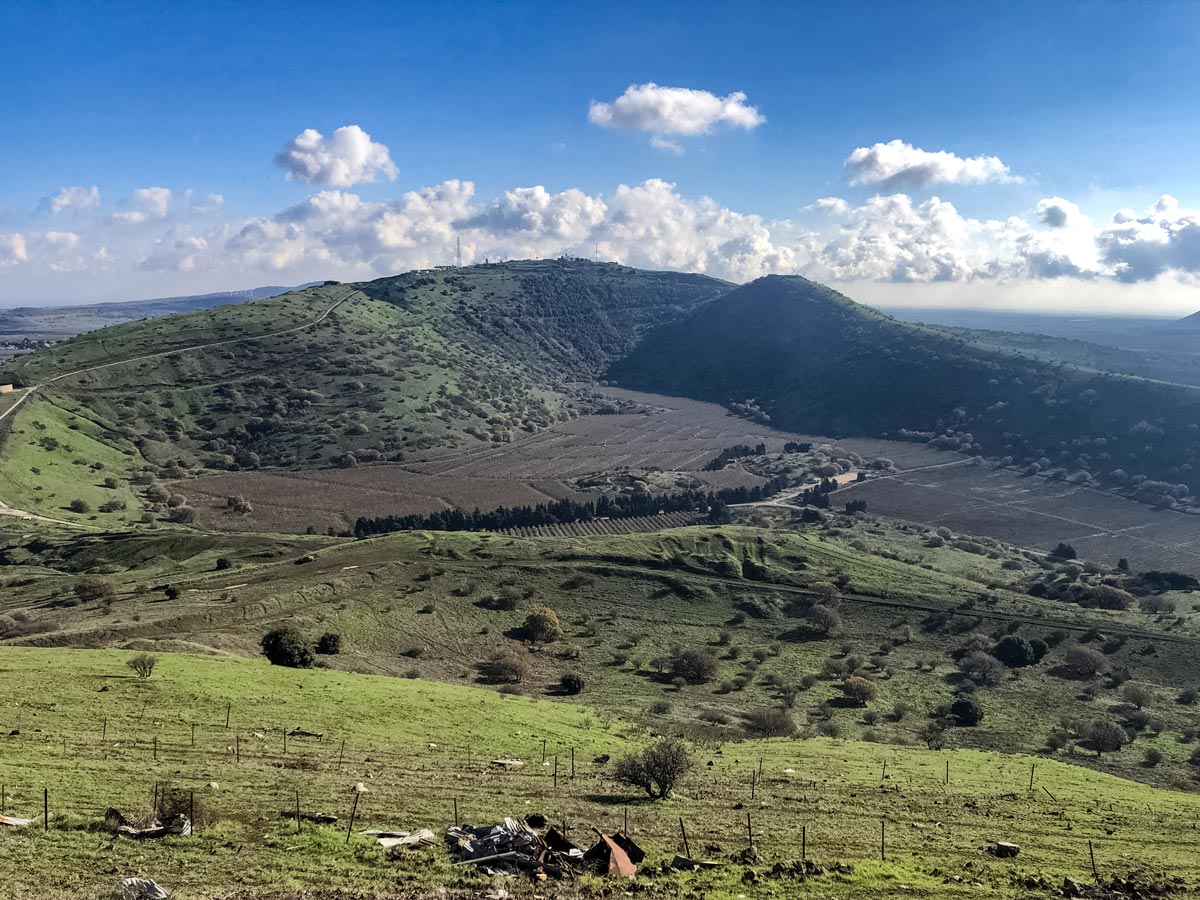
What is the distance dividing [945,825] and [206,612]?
58.6 meters

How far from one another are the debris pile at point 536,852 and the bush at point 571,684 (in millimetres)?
37439

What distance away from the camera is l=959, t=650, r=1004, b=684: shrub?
218ft

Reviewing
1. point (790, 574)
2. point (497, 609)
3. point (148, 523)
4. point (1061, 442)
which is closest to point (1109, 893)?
point (497, 609)

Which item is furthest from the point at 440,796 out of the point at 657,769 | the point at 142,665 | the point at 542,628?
the point at 542,628

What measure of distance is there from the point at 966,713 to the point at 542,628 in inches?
1414

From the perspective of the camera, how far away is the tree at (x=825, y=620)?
78.4 meters

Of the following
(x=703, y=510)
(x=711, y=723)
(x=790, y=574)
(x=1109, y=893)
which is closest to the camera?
(x=1109, y=893)

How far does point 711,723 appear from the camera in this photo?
52.3 m

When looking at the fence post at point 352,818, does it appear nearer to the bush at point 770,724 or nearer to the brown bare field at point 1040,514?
the bush at point 770,724

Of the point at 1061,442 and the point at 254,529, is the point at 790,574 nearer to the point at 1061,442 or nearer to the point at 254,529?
the point at 254,529

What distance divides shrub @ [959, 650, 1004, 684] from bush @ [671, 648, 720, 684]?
22074mm

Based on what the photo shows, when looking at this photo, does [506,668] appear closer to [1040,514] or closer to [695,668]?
[695,668]

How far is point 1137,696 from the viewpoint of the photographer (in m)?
60.4

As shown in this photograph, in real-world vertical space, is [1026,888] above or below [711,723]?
above
